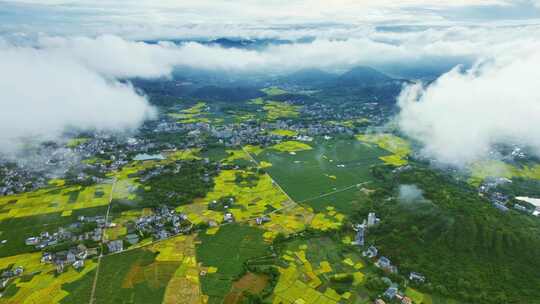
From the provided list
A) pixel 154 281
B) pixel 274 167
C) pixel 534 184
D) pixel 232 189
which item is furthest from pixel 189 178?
pixel 534 184

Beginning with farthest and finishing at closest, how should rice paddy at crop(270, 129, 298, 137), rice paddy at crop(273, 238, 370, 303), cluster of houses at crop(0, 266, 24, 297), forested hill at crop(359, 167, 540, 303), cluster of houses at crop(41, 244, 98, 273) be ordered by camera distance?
1. rice paddy at crop(270, 129, 298, 137)
2. cluster of houses at crop(41, 244, 98, 273)
3. cluster of houses at crop(0, 266, 24, 297)
4. forested hill at crop(359, 167, 540, 303)
5. rice paddy at crop(273, 238, 370, 303)

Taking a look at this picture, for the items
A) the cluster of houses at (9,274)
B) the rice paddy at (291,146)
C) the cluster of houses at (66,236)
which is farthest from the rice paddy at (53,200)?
the rice paddy at (291,146)

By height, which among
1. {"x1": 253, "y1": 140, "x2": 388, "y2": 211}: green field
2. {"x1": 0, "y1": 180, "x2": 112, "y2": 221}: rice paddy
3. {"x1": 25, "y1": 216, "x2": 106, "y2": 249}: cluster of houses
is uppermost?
{"x1": 25, "y1": 216, "x2": 106, "y2": 249}: cluster of houses

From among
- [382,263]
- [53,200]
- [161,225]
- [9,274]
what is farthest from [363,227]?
[53,200]

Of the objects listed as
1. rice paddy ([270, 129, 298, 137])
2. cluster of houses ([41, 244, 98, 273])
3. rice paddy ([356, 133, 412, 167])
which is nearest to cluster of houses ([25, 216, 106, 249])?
cluster of houses ([41, 244, 98, 273])

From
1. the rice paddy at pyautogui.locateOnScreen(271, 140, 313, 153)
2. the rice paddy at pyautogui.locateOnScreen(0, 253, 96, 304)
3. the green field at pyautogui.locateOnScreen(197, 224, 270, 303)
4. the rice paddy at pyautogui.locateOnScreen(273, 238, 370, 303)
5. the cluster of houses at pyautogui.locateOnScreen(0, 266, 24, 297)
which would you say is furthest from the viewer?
the rice paddy at pyautogui.locateOnScreen(271, 140, 313, 153)

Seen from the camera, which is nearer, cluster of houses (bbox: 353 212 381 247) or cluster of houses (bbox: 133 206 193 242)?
cluster of houses (bbox: 353 212 381 247)

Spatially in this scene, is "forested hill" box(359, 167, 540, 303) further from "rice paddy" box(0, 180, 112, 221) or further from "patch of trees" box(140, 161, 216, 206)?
"rice paddy" box(0, 180, 112, 221)

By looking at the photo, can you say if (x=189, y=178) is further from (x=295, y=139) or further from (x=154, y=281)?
(x=295, y=139)

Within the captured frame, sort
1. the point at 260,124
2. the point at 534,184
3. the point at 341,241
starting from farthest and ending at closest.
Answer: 1. the point at 260,124
2. the point at 534,184
3. the point at 341,241
